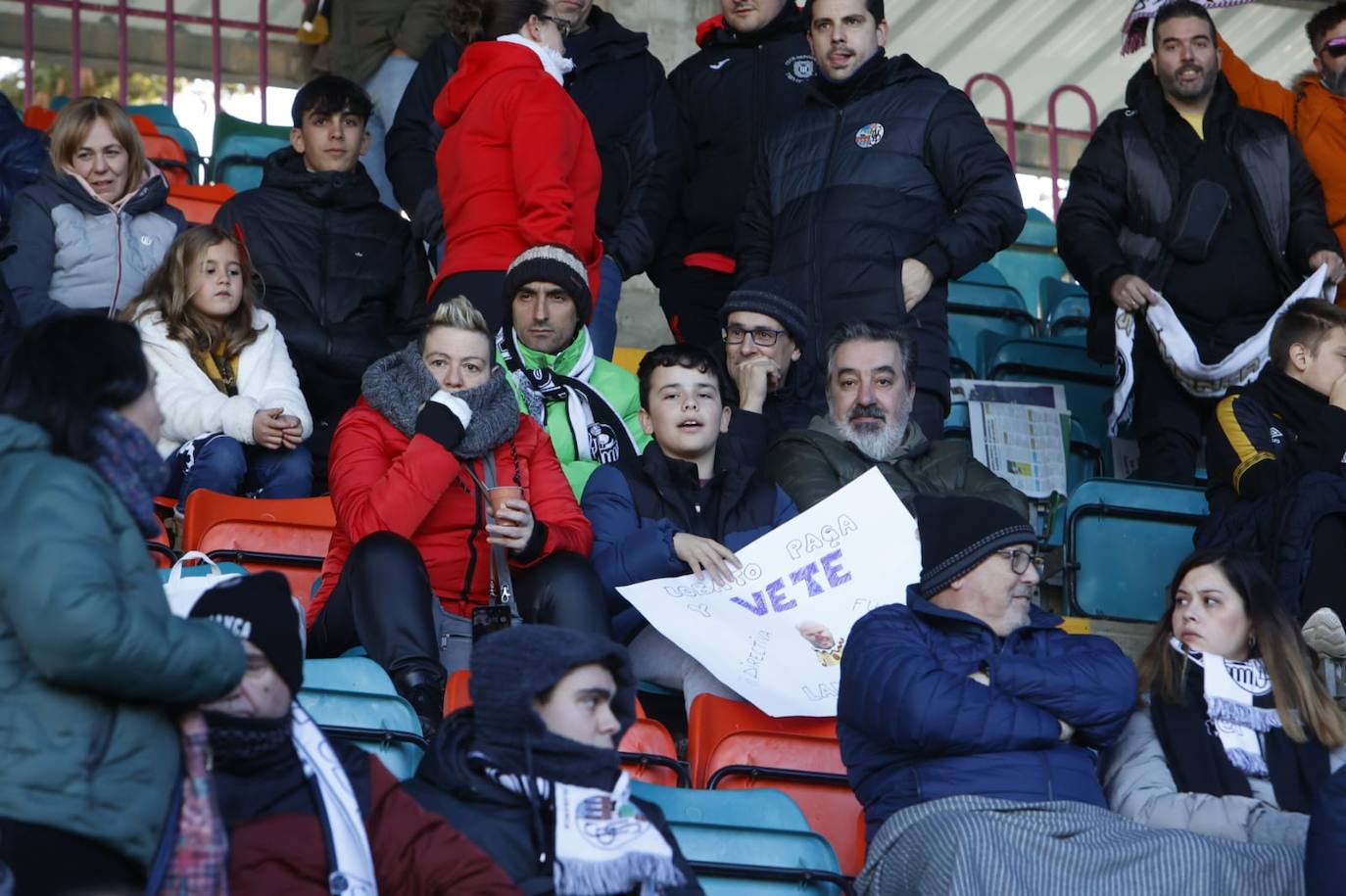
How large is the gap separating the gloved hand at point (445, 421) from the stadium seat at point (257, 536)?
0.60 metres

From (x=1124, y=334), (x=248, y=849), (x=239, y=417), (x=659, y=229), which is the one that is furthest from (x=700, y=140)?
(x=248, y=849)

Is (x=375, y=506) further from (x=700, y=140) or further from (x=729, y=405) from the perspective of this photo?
(x=700, y=140)

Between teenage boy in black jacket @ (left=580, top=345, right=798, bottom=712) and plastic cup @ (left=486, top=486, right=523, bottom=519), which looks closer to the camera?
plastic cup @ (left=486, top=486, right=523, bottom=519)

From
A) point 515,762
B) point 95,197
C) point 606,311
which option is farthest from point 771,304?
point 515,762

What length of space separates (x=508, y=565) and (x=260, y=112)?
5.42 m

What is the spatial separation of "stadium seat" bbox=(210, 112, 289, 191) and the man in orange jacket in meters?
3.77

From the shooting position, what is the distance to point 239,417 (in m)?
5.92

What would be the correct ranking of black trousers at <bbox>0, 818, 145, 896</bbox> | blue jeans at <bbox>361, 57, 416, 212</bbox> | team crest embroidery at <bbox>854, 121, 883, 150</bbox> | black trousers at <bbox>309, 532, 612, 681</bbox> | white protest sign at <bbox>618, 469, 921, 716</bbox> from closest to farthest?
black trousers at <bbox>0, 818, 145, 896</bbox>
black trousers at <bbox>309, 532, 612, 681</bbox>
white protest sign at <bbox>618, 469, 921, 716</bbox>
team crest embroidery at <bbox>854, 121, 883, 150</bbox>
blue jeans at <bbox>361, 57, 416, 212</bbox>

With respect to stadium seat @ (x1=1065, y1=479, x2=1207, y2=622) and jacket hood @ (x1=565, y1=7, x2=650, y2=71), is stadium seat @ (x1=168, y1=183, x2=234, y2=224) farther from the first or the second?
stadium seat @ (x1=1065, y1=479, x2=1207, y2=622)

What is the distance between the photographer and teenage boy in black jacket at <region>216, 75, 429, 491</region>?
268 inches

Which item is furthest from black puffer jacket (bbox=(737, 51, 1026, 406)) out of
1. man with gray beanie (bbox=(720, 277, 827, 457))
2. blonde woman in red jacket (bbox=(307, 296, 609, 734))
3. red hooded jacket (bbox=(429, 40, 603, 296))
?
blonde woman in red jacket (bbox=(307, 296, 609, 734))

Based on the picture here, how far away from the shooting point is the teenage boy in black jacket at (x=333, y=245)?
680 cm

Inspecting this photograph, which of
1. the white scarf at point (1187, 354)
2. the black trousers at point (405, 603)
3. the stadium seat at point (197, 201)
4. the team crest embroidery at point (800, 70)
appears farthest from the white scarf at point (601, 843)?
the stadium seat at point (197, 201)

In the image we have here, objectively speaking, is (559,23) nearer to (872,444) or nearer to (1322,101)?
(872,444)
